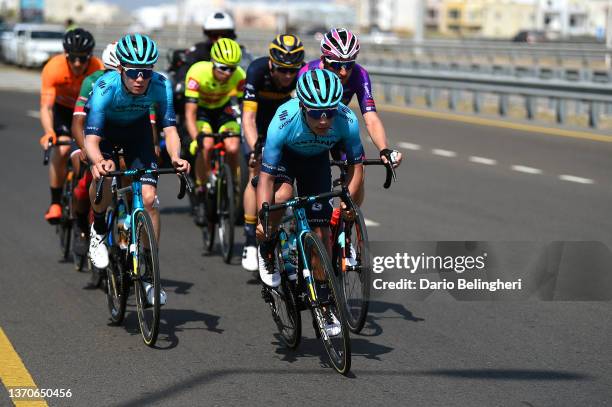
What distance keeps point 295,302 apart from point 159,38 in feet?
135

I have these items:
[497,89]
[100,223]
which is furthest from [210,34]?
[497,89]

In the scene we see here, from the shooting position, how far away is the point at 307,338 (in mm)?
7910

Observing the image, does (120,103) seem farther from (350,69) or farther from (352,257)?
(352,257)

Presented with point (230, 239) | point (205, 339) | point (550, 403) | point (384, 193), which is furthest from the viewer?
point (384, 193)

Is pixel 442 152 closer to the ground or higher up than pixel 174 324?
closer to the ground

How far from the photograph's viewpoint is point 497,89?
25125 millimetres

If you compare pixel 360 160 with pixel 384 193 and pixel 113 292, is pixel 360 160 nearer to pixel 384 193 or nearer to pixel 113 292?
pixel 113 292

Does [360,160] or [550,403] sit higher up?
[360,160]

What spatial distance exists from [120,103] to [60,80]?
2588 millimetres

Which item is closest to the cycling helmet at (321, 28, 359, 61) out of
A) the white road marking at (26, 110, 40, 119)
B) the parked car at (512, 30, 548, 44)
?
the white road marking at (26, 110, 40, 119)

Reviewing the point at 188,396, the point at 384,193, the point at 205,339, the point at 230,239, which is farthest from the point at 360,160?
the point at 384,193

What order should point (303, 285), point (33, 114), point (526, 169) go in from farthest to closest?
point (33, 114), point (526, 169), point (303, 285)

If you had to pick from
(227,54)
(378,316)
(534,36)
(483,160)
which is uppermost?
(227,54)

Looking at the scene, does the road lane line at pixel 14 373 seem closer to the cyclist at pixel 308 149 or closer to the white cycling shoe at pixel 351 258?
the cyclist at pixel 308 149
